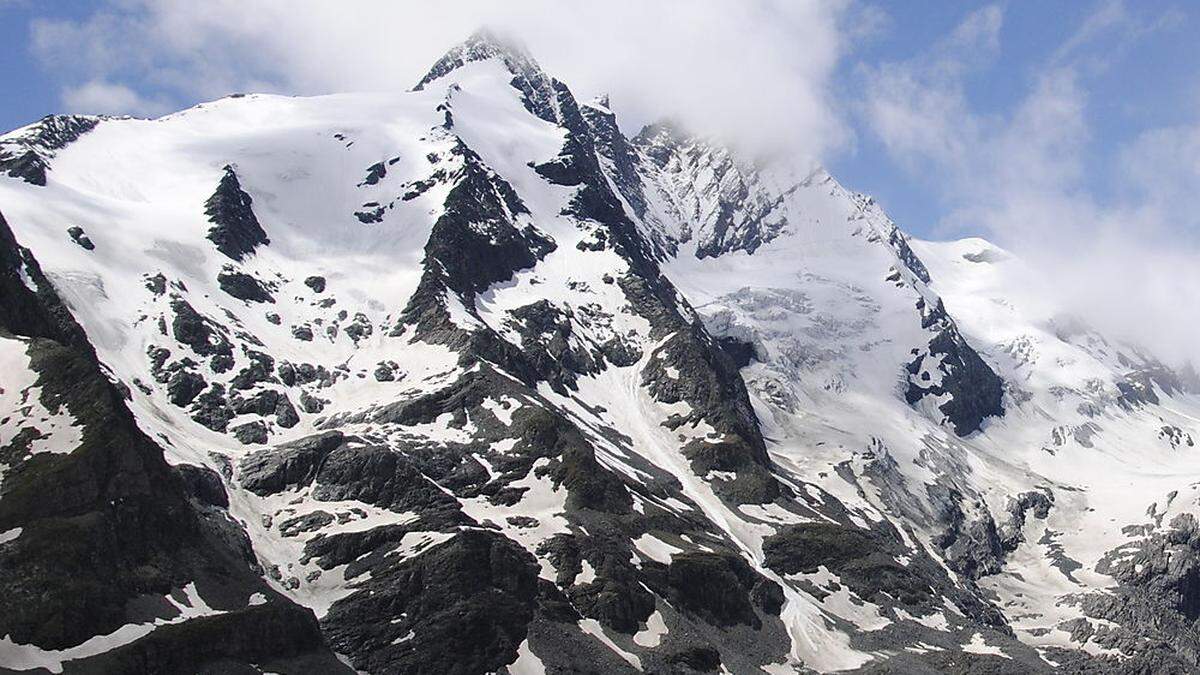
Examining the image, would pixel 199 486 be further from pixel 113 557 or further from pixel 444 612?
pixel 113 557

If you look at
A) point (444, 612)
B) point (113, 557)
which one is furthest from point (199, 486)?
point (113, 557)

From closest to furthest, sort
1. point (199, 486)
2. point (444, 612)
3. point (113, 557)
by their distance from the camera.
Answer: point (113, 557), point (444, 612), point (199, 486)

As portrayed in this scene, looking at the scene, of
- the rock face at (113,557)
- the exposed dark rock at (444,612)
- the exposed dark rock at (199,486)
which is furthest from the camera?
the exposed dark rock at (199,486)

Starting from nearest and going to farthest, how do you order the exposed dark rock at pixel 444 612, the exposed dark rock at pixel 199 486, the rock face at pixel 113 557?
the rock face at pixel 113 557, the exposed dark rock at pixel 444 612, the exposed dark rock at pixel 199 486

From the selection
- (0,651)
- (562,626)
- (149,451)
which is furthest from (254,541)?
(0,651)

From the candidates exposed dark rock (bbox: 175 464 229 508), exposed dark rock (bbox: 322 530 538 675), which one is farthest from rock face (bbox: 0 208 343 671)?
exposed dark rock (bbox: 175 464 229 508)

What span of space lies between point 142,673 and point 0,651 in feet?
45.3

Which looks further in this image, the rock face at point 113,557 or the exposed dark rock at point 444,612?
the exposed dark rock at point 444,612

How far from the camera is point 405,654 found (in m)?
165

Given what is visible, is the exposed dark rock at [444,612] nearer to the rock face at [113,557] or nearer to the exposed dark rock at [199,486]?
the rock face at [113,557]

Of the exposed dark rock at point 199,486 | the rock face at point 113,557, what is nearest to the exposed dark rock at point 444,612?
the rock face at point 113,557

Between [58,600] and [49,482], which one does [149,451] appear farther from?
[58,600]

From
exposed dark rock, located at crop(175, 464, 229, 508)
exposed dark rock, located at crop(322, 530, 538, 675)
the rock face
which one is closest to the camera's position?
the rock face

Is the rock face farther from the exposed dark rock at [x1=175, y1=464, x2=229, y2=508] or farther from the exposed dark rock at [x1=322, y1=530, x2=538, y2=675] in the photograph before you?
the exposed dark rock at [x1=175, y1=464, x2=229, y2=508]
